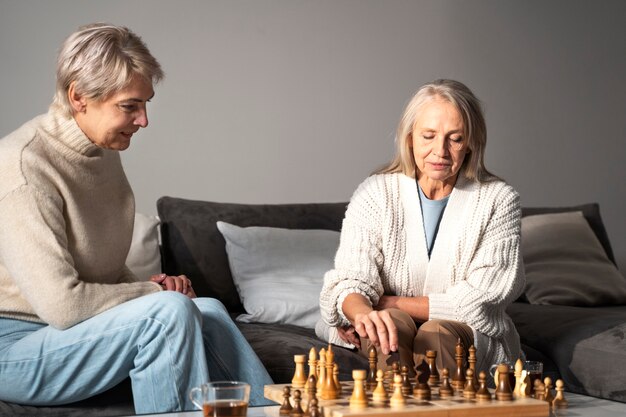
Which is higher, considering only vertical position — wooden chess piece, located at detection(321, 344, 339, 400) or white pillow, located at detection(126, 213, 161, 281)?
white pillow, located at detection(126, 213, 161, 281)

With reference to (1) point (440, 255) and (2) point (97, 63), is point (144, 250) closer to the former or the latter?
(2) point (97, 63)

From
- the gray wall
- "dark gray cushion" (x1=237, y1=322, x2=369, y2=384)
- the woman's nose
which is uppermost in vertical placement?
the gray wall

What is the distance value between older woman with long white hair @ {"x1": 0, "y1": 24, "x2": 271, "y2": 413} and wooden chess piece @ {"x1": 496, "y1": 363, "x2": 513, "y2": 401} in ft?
2.31

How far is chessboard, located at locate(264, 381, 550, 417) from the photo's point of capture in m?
1.54

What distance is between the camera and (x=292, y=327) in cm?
294

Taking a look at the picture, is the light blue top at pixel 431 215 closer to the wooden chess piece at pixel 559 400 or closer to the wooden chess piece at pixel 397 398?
the wooden chess piece at pixel 559 400

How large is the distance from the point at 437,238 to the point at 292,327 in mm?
687

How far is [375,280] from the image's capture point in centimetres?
241

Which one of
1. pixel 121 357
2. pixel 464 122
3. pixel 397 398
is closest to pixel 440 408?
pixel 397 398

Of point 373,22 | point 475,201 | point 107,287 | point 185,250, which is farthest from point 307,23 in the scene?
point 107,287

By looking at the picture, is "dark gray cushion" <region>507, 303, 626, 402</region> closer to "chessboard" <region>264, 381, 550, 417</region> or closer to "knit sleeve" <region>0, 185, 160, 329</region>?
"chessboard" <region>264, 381, 550, 417</region>

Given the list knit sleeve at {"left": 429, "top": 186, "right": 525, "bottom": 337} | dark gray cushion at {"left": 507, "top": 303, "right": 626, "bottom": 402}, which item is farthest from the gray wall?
knit sleeve at {"left": 429, "top": 186, "right": 525, "bottom": 337}

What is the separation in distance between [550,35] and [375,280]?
2.38 meters

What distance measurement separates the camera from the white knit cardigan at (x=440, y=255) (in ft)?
7.80
